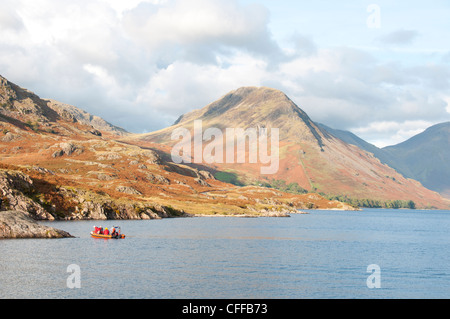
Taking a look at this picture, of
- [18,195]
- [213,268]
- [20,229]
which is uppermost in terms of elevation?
[18,195]

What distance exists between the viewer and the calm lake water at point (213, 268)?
5416cm

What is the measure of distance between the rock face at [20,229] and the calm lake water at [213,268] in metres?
3.47

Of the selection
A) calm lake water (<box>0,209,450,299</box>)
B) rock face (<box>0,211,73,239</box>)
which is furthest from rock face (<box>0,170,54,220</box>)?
calm lake water (<box>0,209,450,299</box>)

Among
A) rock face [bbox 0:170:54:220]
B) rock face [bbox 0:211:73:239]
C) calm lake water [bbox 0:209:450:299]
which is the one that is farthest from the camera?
rock face [bbox 0:170:54:220]

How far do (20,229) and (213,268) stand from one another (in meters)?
45.1

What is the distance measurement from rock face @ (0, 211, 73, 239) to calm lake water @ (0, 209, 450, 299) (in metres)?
3.47

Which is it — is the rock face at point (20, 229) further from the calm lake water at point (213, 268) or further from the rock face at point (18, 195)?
the rock face at point (18, 195)

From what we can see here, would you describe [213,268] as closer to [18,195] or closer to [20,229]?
[20,229]

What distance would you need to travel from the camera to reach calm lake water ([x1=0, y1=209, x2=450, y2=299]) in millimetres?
54156

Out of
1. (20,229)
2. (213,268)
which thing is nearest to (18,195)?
(20,229)

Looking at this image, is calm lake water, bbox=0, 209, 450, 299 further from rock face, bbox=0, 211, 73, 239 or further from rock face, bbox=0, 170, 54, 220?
rock face, bbox=0, 170, 54, 220

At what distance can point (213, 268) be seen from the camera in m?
69.2

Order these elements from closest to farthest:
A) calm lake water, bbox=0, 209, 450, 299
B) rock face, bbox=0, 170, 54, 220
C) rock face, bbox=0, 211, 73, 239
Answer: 1. calm lake water, bbox=0, 209, 450, 299
2. rock face, bbox=0, 211, 73, 239
3. rock face, bbox=0, 170, 54, 220
